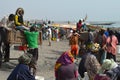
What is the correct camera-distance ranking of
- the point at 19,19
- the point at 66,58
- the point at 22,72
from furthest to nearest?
the point at 19,19 → the point at 66,58 → the point at 22,72

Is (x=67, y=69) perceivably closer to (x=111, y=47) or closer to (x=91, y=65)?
(x=91, y=65)

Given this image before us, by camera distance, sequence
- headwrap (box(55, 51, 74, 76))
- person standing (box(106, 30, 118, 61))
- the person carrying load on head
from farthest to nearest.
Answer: person standing (box(106, 30, 118, 61))
the person carrying load on head
headwrap (box(55, 51, 74, 76))

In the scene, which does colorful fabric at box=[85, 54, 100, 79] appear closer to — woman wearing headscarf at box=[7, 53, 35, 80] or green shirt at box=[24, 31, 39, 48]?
woman wearing headscarf at box=[7, 53, 35, 80]

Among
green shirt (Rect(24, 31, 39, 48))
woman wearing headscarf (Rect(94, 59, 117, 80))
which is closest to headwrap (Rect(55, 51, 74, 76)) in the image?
woman wearing headscarf (Rect(94, 59, 117, 80))

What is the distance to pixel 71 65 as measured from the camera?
10.2m

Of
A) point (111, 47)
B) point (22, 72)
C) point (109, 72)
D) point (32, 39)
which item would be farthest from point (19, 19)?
point (109, 72)

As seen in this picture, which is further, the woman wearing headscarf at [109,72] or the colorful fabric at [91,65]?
the colorful fabric at [91,65]

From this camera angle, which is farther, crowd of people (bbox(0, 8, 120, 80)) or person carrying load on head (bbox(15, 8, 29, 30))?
person carrying load on head (bbox(15, 8, 29, 30))

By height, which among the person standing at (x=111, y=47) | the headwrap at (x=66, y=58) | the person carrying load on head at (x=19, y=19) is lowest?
the person standing at (x=111, y=47)

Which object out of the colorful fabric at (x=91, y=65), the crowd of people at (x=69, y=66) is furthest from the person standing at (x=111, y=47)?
the colorful fabric at (x=91, y=65)

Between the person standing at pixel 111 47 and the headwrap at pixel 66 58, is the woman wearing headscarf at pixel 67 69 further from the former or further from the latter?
the person standing at pixel 111 47

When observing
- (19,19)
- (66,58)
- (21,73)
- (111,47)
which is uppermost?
(19,19)

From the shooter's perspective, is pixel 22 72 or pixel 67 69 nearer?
pixel 22 72

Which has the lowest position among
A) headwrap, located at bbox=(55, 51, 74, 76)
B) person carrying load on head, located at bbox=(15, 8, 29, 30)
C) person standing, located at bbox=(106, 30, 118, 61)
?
person standing, located at bbox=(106, 30, 118, 61)
